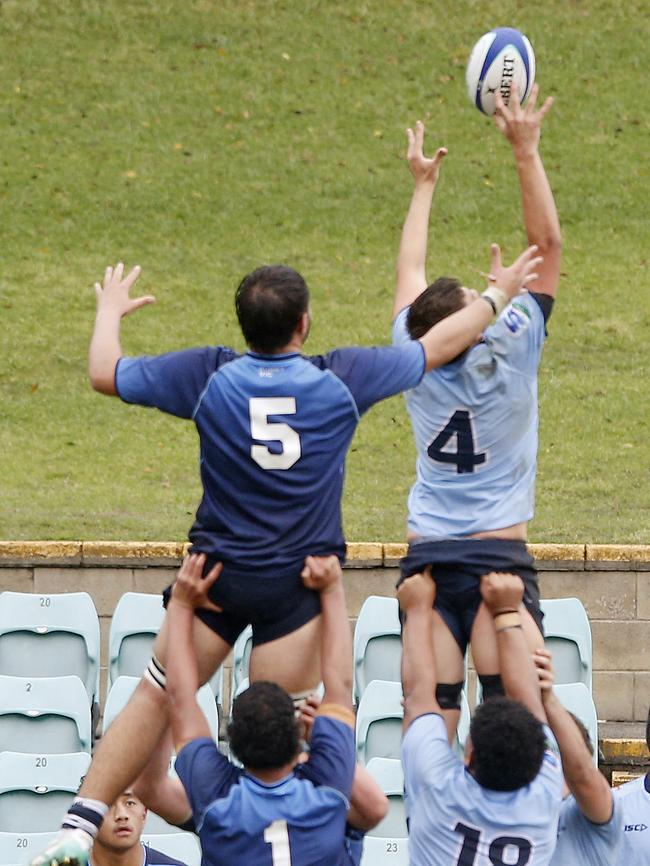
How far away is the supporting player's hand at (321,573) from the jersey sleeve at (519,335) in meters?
0.97

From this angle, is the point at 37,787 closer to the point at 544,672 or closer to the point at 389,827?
the point at 389,827

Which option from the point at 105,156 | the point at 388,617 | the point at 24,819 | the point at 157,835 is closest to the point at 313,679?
the point at 157,835

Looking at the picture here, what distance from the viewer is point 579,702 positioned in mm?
8695

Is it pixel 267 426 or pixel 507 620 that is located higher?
pixel 267 426

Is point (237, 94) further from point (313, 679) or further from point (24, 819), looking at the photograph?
point (313, 679)

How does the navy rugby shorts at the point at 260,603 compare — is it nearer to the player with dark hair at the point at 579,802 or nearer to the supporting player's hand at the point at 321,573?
the supporting player's hand at the point at 321,573

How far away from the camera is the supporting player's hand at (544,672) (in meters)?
5.21

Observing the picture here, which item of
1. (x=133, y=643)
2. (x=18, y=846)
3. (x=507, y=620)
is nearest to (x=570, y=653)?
(x=133, y=643)

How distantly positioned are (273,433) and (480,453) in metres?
0.87

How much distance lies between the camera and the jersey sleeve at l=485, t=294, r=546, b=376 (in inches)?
217

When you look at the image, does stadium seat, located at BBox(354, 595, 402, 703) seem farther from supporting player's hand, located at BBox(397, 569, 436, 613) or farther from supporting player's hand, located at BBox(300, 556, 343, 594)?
supporting player's hand, located at BBox(300, 556, 343, 594)

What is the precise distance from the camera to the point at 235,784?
15.8 feet

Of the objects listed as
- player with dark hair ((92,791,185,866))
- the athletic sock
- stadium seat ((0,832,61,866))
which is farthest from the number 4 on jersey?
stadium seat ((0,832,61,866))

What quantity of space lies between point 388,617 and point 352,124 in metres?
12.6
